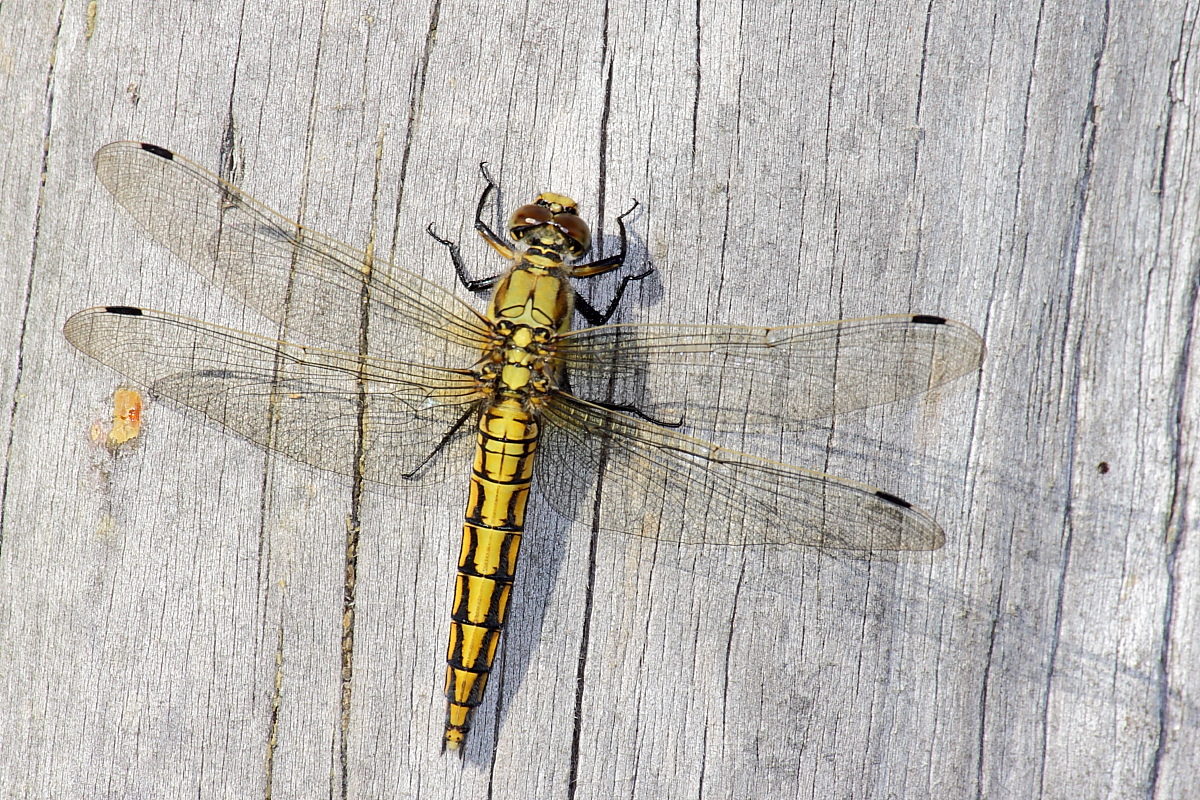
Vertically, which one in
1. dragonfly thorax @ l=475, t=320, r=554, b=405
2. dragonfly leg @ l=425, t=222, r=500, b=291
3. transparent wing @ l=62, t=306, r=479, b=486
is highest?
dragonfly leg @ l=425, t=222, r=500, b=291

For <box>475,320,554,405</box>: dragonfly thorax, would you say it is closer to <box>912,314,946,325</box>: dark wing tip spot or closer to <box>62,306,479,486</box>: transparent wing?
<box>62,306,479,486</box>: transparent wing

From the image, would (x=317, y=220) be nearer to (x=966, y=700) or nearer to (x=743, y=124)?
(x=743, y=124)

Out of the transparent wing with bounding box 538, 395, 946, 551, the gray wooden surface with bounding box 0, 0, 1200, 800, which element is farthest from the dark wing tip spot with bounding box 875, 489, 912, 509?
the gray wooden surface with bounding box 0, 0, 1200, 800

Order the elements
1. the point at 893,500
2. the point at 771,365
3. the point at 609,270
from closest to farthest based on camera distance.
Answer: the point at 893,500 → the point at 771,365 → the point at 609,270

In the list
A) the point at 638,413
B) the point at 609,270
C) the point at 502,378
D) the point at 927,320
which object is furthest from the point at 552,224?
the point at 927,320

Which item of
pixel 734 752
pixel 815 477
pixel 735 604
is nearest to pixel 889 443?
pixel 815 477

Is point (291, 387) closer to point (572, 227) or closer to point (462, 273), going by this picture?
point (462, 273)
